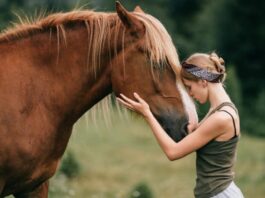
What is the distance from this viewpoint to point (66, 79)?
185 inches

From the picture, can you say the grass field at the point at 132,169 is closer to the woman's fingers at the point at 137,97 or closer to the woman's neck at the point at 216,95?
the woman's fingers at the point at 137,97

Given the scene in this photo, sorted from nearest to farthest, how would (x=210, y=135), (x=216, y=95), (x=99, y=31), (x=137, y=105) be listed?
(x=210, y=135), (x=216, y=95), (x=137, y=105), (x=99, y=31)

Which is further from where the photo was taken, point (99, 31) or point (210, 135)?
point (99, 31)

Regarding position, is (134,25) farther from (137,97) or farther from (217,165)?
(217,165)

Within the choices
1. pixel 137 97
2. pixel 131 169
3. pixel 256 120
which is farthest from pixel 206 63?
pixel 256 120

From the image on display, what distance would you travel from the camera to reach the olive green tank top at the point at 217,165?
4168 mm

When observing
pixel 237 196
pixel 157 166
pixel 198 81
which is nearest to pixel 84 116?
pixel 198 81

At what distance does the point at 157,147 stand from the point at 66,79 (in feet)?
38.1

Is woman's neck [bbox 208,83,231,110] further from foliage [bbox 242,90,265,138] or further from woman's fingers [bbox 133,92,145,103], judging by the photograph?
foliage [bbox 242,90,265,138]

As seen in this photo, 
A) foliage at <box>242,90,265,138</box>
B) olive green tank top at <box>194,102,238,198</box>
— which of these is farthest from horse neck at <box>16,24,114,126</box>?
foliage at <box>242,90,265,138</box>

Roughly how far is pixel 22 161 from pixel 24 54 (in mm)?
822

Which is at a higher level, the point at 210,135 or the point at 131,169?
the point at 210,135

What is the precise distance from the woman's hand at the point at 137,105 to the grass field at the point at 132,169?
3270 millimetres

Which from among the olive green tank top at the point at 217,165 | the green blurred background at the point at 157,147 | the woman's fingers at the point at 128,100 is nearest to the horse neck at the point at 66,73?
the woman's fingers at the point at 128,100
